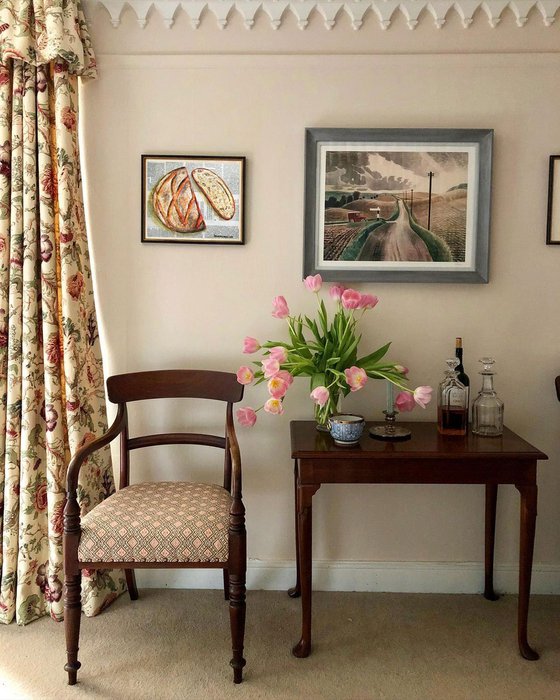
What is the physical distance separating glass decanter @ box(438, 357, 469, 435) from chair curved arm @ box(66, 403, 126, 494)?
1.26m

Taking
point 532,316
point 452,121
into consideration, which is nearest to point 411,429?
point 532,316

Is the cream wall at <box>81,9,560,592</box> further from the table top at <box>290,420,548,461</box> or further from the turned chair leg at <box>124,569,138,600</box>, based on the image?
the table top at <box>290,420,548,461</box>

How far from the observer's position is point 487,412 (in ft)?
7.91

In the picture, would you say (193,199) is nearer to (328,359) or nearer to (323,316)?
(323,316)

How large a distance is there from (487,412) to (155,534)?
4.26 feet

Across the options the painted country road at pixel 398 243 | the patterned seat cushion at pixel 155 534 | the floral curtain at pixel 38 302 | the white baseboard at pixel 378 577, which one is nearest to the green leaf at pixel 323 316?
the painted country road at pixel 398 243

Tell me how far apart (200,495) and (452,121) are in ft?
5.97

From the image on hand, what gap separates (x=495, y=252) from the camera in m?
2.66

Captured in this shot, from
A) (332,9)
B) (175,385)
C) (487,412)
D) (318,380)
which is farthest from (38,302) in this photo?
(487,412)

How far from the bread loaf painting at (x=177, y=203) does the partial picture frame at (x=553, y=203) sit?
1441 millimetres

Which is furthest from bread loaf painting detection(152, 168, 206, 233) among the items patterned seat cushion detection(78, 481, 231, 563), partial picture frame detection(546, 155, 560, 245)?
→ partial picture frame detection(546, 155, 560, 245)

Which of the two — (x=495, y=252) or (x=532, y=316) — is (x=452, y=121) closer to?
(x=495, y=252)

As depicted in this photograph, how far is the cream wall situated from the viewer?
2.61 m

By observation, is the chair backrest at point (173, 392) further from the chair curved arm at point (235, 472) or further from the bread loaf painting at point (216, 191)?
the bread loaf painting at point (216, 191)
